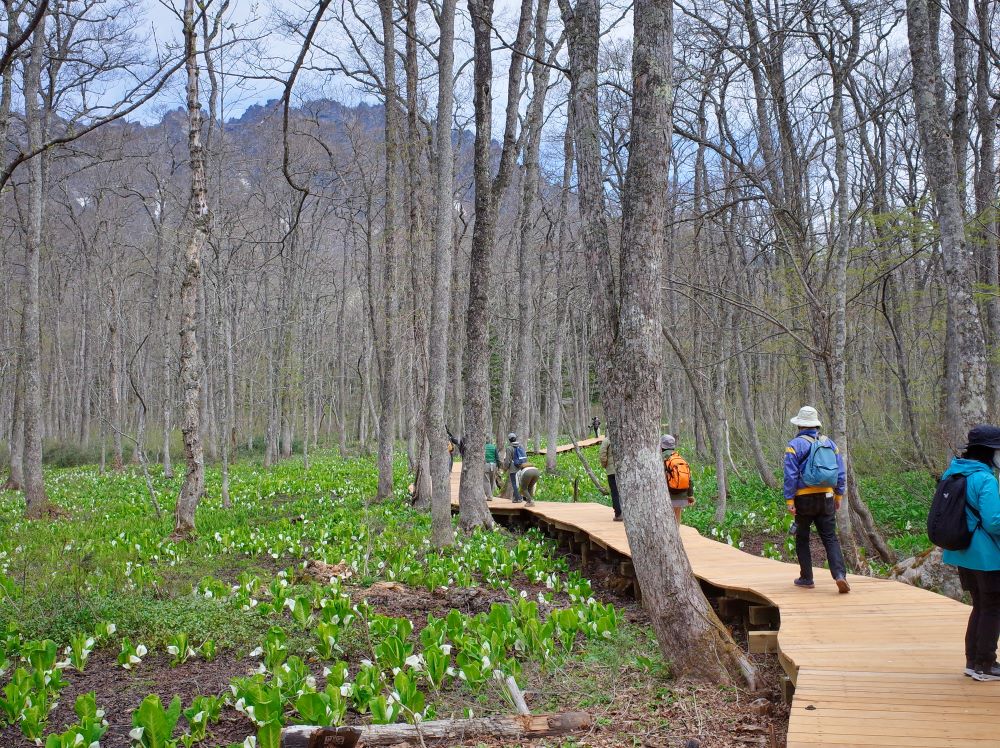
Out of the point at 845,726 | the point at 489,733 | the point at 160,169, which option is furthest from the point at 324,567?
the point at 160,169

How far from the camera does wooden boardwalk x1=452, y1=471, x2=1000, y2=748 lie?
3770mm

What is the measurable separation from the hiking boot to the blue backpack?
84.0 inches

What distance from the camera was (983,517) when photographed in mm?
4203

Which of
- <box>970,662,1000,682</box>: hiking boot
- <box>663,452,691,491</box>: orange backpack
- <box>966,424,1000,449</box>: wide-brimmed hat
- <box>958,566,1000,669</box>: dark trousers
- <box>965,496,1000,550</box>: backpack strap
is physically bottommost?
<box>970,662,1000,682</box>: hiking boot

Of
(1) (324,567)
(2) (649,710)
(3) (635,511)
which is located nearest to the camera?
(2) (649,710)

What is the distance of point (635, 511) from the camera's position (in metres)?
5.30

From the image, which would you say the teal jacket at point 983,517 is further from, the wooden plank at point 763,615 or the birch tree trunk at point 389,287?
the birch tree trunk at point 389,287

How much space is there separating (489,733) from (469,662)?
1.10 m

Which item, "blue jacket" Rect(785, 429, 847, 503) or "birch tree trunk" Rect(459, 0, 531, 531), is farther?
"birch tree trunk" Rect(459, 0, 531, 531)

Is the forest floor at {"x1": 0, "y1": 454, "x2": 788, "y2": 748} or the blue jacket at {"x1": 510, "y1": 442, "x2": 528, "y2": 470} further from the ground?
the blue jacket at {"x1": 510, "y1": 442, "x2": 528, "y2": 470}

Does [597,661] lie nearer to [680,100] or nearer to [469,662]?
[469,662]

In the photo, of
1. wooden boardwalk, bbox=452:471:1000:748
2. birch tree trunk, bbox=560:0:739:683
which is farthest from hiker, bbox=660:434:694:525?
birch tree trunk, bbox=560:0:739:683

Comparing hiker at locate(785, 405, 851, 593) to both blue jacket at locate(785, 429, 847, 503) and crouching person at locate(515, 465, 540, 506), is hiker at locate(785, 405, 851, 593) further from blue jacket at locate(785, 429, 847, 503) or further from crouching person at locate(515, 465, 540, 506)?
crouching person at locate(515, 465, 540, 506)

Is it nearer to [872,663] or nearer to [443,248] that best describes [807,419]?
[872,663]
